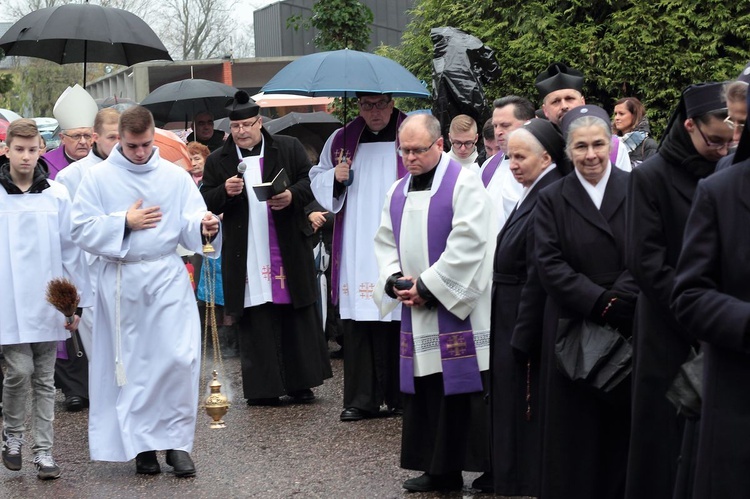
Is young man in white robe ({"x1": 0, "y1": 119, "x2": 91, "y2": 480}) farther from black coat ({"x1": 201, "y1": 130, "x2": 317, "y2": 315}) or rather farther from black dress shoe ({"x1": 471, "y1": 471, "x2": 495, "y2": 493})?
black dress shoe ({"x1": 471, "y1": 471, "x2": 495, "y2": 493})

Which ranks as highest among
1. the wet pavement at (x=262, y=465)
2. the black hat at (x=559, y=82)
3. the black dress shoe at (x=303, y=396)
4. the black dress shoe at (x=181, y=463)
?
the black hat at (x=559, y=82)

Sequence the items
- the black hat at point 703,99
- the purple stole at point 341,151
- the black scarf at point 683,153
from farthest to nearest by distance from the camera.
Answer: the purple stole at point 341,151 < the black scarf at point 683,153 < the black hat at point 703,99

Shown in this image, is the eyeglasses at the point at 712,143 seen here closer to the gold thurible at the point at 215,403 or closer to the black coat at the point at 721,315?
the black coat at the point at 721,315

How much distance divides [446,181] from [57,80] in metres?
45.1

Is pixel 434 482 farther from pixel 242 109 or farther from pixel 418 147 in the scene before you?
pixel 242 109

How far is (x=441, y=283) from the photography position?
266 inches

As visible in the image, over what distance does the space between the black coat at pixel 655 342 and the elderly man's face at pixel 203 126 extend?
30.4ft

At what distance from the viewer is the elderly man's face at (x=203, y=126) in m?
13.9

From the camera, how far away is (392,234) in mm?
7227

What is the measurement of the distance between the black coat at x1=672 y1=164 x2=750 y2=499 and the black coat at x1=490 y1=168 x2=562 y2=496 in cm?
206

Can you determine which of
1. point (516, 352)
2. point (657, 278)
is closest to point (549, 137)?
point (516, 352)

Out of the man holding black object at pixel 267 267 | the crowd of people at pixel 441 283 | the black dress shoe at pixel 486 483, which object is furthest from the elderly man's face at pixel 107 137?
the black dress shoe at pixel 486 483

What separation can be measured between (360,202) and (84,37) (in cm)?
313

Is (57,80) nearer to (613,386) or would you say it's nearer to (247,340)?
(247,340)
